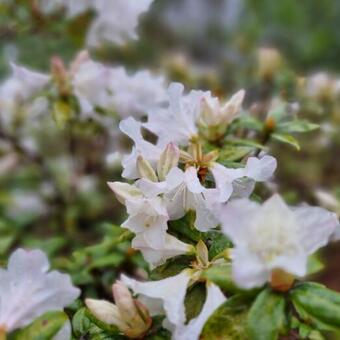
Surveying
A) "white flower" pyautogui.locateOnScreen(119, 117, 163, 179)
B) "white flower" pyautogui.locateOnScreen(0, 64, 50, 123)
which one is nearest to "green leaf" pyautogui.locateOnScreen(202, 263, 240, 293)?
"white flower" pyautogui.locateOnScreen(119, 117, 163, 179)

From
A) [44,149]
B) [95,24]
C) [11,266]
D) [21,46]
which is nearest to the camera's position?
[11,266]

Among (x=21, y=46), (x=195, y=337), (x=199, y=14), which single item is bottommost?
(x=199, y=14)

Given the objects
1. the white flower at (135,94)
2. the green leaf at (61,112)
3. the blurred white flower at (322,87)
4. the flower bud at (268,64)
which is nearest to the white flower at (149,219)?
the green leaf at (61,112)

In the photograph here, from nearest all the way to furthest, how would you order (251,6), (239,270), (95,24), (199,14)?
(239,270) → (95,24) → (251,6) → (199,14)

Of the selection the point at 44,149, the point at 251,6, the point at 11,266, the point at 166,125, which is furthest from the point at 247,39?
the point at 11,266

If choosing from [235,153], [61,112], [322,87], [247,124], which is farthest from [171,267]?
[322,87]

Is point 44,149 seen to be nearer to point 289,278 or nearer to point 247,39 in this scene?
point 247,39

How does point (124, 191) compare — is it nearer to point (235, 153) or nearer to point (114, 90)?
point (235, 153)

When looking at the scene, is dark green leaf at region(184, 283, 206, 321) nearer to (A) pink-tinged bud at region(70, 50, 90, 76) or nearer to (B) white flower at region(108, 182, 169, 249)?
(B) white flower at region(108, 182, 169, 249)
